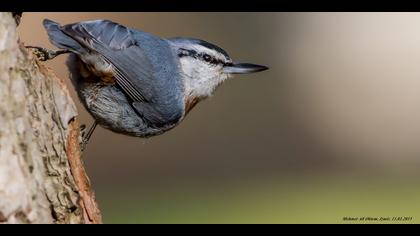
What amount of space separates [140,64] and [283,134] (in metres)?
4.55

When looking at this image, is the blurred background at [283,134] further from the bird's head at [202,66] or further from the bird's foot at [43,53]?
the bird's foot at [43,53]

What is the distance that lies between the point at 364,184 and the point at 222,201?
144 centimetres

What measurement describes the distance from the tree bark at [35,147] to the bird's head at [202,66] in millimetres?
1483

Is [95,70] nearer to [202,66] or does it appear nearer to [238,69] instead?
[202,66]

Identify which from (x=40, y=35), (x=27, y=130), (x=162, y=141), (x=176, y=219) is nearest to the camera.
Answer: (x=27, y=130)

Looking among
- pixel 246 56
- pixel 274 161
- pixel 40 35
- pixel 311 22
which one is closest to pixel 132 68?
pixel 40 35

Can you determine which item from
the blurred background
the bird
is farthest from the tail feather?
the blurred background

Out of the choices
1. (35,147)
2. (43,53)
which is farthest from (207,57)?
(35,147)

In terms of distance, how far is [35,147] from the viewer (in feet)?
7.90

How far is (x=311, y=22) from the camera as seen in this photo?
9070 millimetres

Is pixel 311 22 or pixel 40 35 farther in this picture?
pixel 311 22

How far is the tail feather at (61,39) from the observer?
129 inches

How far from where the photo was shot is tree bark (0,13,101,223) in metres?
2.26

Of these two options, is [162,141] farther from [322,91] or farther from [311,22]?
[311,22]
